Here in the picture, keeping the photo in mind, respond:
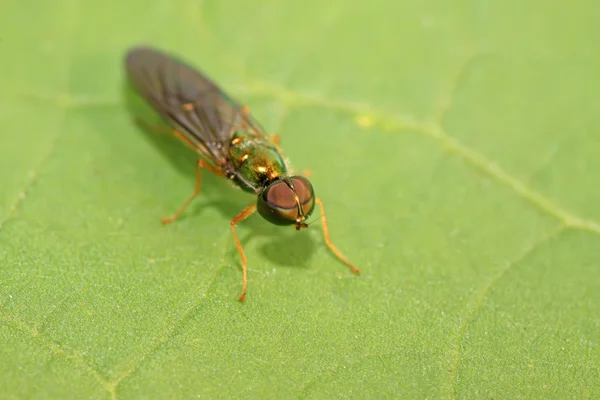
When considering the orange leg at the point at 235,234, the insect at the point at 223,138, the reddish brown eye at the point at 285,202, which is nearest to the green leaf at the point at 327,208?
the orange leg at the point at 235,234

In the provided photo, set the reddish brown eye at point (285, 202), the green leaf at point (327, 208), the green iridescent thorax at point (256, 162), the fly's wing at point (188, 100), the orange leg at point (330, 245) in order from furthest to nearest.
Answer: the fly's wing at point (188, 100), the green iridescent thorax at point (256, 162), the orange leg at point (330, 245), the reddish brown eye at point (285, 202), the green leaf at point (327, 208)

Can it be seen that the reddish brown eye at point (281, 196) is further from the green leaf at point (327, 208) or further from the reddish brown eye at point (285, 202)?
the green leaf at point (327, 208)

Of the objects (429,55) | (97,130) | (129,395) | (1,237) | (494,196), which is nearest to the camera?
(129,395)

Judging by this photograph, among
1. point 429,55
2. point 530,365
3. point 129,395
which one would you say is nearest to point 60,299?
point 129,395

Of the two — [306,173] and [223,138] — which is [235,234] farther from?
[223,138]

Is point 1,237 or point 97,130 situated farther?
point 97,130

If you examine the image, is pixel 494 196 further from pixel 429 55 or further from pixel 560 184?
pixel 429 55
